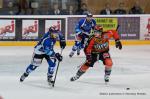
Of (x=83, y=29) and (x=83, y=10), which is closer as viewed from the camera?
(x=83, y=29)

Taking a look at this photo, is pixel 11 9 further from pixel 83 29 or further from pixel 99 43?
pixel 99 43

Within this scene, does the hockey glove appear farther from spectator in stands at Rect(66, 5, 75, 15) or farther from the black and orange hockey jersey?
spectator in stands at Rect(66, 5, 75, 15)

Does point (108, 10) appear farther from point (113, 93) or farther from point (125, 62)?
point (113, 93)

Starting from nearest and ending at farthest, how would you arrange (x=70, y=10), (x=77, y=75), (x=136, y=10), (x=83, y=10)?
(x=77, y=75) < (x=83, y=10) < (x=70, y=10) < (x=136, y=10)

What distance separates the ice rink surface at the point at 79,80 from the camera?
9.45m

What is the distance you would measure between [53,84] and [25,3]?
8.85 metres

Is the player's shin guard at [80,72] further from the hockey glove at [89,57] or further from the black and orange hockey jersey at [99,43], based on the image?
the black and orange hockey jersey at [99,43]

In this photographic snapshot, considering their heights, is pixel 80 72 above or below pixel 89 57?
below

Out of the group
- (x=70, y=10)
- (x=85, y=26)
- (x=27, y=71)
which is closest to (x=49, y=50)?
(x=27, y=71)

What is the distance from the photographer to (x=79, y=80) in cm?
1108

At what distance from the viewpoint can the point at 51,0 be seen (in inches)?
747

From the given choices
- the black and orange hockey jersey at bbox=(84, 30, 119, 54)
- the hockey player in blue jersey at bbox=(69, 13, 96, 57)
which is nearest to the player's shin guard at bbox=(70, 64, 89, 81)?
the black and orange hockey jersey at bbox=(84, 30, 119, 54)

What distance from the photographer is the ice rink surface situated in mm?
9453

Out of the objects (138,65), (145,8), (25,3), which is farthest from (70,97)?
(145,8)
